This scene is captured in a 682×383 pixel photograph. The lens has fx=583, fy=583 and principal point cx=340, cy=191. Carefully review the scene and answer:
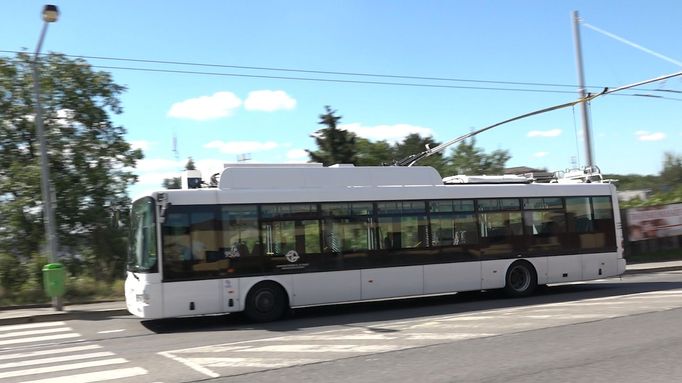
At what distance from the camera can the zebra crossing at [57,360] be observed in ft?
24.8

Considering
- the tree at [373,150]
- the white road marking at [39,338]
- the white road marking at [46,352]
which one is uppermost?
the tree at [373,150]

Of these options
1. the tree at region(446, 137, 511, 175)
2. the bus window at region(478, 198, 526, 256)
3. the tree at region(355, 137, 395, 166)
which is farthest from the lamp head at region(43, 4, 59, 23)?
the tree at region(355, 137, 395, 166)

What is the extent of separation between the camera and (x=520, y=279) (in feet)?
50.2

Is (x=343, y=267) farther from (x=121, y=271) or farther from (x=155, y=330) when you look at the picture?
(x=121, y=271)

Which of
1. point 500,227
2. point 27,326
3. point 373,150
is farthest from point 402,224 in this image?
point 373,150

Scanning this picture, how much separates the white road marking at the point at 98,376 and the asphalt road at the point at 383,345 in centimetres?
5

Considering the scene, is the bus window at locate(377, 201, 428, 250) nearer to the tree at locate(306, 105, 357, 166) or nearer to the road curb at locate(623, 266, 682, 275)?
the road curb at locate(623, 266, 682, 275)

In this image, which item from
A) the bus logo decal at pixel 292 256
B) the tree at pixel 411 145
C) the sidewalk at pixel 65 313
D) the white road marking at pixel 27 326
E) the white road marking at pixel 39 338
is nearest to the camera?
the white road marking at pixel 39 338

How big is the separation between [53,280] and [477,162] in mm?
35077

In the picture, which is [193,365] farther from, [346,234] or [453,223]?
[453,223]

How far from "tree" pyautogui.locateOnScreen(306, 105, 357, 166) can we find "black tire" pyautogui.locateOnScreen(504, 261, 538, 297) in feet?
119

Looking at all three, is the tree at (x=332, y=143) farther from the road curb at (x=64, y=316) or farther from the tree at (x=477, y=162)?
the road curb at (x=64, y=316)

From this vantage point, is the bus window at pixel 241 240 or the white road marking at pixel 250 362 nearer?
the white road marking at pixel 250 362

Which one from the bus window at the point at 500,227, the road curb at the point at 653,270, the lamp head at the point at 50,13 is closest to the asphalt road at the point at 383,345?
the bus window at the point at 500,227
